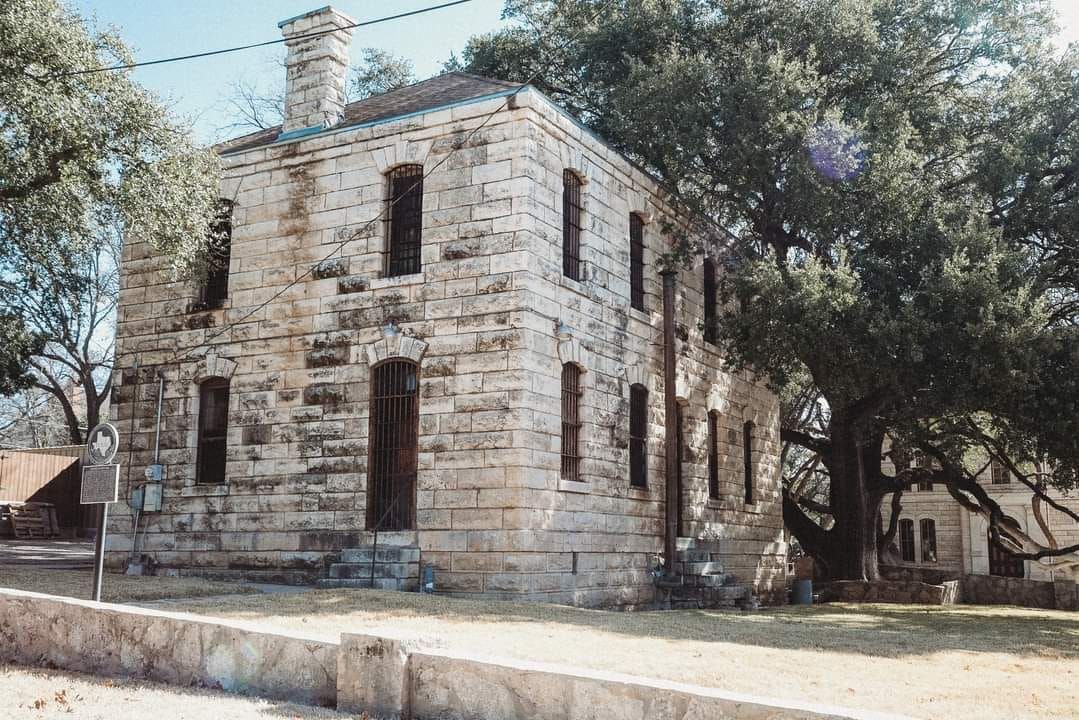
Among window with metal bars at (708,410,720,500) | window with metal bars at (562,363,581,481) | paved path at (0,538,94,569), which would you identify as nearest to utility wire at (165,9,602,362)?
window with metal bars at (562,363,581,481)

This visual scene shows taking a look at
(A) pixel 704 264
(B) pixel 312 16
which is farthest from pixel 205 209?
(A) pixel 704 264

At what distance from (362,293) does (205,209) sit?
294 centimetres

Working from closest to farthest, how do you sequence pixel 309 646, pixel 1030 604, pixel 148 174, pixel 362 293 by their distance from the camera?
pixel 309 646 → pixel 148 174 → pixel 362 293 → pixel 1030 604

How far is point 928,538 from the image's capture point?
44.1 meters

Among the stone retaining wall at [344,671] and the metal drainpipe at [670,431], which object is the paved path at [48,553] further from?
the metal drainpipe at [670,431]

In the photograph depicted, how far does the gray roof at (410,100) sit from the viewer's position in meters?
16.7

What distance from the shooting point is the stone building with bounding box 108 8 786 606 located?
48.7ft

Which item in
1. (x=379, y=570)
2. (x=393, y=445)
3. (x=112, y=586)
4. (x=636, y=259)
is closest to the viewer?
(x=112, y=586)

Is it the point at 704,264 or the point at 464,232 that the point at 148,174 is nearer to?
the point at 464,232

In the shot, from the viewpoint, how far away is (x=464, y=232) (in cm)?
1552

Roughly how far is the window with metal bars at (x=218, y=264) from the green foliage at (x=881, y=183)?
313 inches

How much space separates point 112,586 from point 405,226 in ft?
22.7

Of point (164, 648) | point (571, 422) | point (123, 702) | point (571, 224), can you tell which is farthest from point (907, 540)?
point (123, 702)

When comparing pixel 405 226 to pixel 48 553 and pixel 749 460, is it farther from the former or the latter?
pixel 48 553
